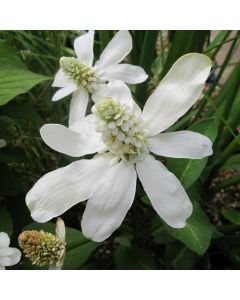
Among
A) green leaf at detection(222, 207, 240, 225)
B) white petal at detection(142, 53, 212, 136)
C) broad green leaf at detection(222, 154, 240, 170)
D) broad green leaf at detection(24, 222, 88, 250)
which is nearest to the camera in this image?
white petal at detection(142, 53, 212, 136)

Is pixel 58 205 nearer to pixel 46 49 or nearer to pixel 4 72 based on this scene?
pixel 4 72

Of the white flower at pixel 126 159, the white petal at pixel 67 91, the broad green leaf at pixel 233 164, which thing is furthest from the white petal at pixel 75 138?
the broad green leaf at pixel 233 164

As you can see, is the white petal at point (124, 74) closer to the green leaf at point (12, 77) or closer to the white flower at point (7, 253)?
the green leaf at point (12, 77)

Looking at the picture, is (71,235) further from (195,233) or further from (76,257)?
(195,233)

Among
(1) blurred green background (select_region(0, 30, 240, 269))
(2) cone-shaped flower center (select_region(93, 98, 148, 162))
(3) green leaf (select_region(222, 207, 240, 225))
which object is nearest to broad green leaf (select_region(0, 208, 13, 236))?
(1) blurred green background (select_region(0, 30, 240, 269))

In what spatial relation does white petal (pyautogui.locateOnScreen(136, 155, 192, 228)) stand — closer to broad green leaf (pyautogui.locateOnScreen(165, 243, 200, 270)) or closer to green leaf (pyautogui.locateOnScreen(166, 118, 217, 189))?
green leaf (pyautogui.locateOnScreen(166, 118, 217, 189))

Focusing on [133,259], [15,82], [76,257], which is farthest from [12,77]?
[133,259]
